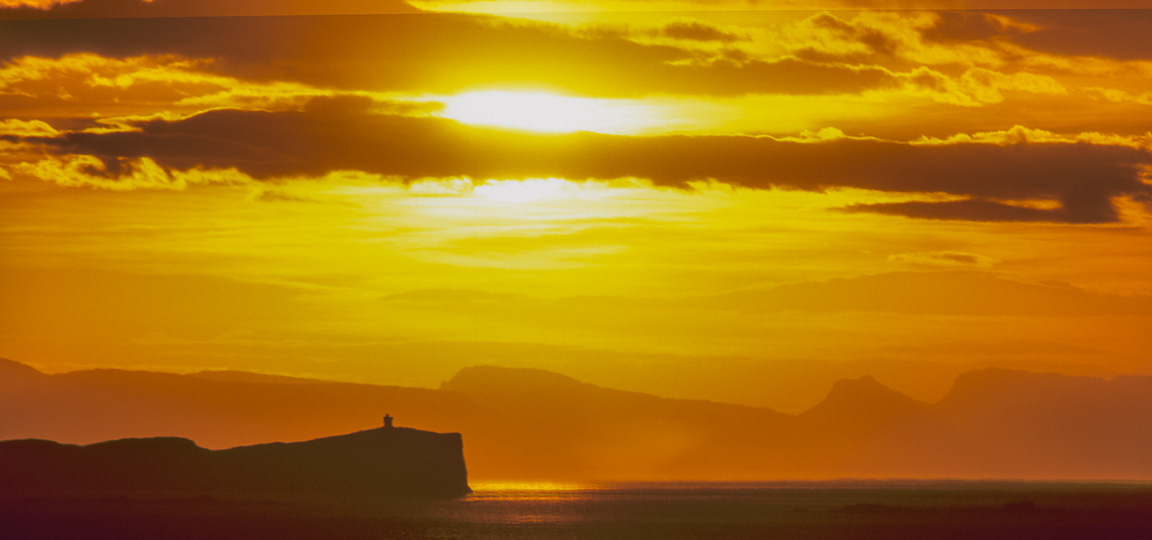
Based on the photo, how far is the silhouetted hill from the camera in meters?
45.0

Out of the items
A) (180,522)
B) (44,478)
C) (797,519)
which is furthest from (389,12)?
(44,478)

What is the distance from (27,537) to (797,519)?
856 inches

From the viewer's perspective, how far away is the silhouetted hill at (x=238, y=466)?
45.0 meters

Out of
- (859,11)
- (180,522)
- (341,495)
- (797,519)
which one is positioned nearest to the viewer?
(859,11)

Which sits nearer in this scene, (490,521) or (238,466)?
(490,521)

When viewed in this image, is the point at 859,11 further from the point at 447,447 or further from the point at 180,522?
the point at 447,447

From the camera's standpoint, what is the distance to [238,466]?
46312mm

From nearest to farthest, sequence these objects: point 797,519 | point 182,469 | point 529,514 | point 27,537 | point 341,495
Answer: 1. point 27,537
2. point 797,519
3. point 529,514
4. point 341,495
5. point 182,469

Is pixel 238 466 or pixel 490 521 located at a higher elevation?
pixel 238 466

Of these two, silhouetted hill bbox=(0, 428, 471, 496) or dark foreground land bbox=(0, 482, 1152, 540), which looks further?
silhouetted hill bbox=(0, 428, 471, 496)

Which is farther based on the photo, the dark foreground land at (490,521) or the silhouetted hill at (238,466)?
the silhouetted hill at (238,466)

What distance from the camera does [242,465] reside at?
1810 inches

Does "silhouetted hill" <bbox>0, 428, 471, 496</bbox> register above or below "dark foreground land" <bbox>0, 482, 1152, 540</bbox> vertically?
above

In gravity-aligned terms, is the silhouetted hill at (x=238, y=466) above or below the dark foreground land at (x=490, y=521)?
above
